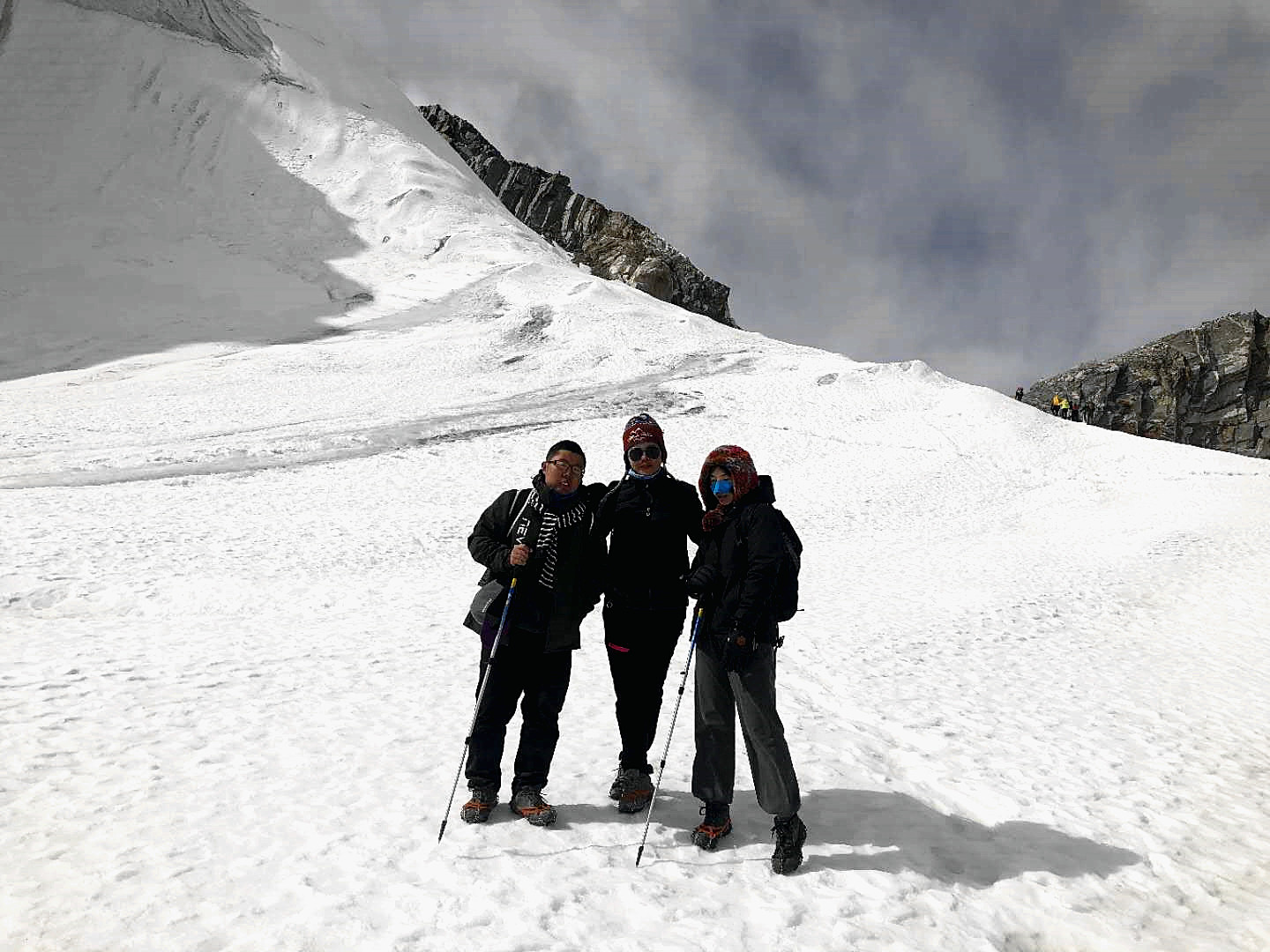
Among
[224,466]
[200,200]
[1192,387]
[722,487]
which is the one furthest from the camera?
[1192,387]

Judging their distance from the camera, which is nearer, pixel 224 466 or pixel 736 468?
pixel 736 468

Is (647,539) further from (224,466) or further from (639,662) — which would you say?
(224,466)

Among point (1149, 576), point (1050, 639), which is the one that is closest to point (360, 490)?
point (1050, 639)

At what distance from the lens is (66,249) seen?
129ft

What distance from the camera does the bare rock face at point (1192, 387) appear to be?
6588 cm

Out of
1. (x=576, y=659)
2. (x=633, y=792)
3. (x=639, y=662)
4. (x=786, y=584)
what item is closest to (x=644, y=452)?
(x=786, y=584)

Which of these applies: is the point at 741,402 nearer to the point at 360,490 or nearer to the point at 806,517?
the point at 806,517

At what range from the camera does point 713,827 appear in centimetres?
482

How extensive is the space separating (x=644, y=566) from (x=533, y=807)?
5.89ft

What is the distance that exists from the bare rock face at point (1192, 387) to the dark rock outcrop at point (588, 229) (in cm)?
3637

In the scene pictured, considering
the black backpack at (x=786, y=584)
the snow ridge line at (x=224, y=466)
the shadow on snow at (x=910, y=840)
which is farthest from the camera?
the snow ridge line at (x=224, y=466)

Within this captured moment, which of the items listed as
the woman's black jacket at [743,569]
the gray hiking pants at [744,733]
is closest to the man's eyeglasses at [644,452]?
the woman's black jacket at [743,569]

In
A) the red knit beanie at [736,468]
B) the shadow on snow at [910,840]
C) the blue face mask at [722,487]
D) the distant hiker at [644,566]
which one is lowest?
the shadow on snow at [910,840]

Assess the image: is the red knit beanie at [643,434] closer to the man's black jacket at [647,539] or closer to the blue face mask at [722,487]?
the man's black jacket at [647,539]
